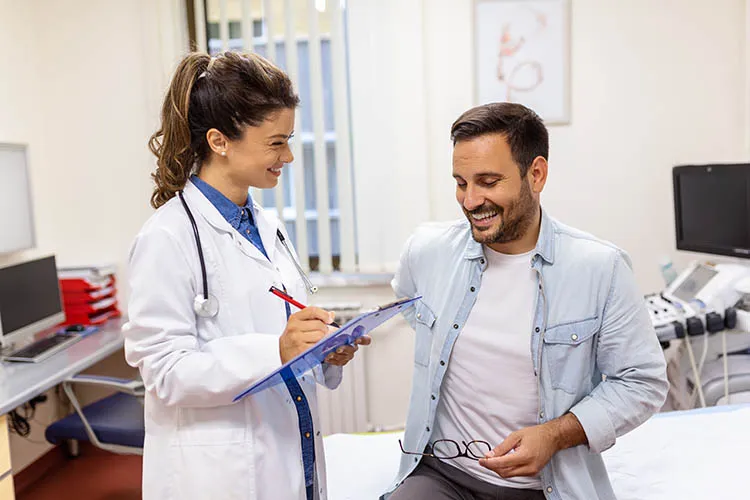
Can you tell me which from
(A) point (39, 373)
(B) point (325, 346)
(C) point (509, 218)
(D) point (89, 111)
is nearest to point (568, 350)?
(C) point (509, 218)

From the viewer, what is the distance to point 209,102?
1.32 meters

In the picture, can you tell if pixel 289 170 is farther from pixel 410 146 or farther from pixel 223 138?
pixel 223 138

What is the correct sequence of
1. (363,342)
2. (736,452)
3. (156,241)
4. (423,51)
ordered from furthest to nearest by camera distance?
1. (423,51)
2. (736,452)
3. (363,342)
4. (156,241)

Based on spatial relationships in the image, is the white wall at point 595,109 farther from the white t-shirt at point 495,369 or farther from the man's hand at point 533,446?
the man's hand at point 533,446

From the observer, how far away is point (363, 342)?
1.38 m

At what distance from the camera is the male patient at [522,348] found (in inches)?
56.6

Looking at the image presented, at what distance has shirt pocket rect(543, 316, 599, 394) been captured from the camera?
146 centimetres

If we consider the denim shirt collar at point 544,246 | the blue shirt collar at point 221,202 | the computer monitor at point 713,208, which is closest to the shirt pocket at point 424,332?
the denim shirt collar at point 544,246

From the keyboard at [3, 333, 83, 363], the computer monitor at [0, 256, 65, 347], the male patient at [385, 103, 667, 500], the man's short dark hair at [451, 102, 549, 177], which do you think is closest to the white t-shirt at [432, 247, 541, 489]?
the male patient at [385, 103, 667, 500]

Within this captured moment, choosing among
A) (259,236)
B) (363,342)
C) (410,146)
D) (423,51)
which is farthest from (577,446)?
(423,51)

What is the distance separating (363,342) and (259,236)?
318 millimetres

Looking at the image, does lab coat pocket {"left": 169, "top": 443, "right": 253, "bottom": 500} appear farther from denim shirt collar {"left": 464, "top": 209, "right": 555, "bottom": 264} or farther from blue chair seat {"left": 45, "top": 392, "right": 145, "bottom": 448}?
blue chair seat {"left": 45, "top": 392, "right": 145, "bottom": 448}

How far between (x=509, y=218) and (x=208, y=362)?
71 cm

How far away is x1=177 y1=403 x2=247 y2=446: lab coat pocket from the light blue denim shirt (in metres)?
0.46
